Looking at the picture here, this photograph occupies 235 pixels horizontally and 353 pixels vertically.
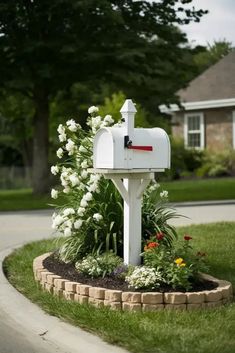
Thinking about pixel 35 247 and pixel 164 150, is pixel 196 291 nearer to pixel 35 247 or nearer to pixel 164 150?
pixel 164 150

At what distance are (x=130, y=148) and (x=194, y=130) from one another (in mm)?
27747

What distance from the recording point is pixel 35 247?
10.5m

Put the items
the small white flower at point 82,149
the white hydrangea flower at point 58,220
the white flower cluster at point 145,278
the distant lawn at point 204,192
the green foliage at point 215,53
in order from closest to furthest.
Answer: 1. the white flower cluster at point 145,278
2. the white hydrangea flower at point 58,220
3. the small white flower at point 82,149
4. the distant lawn at point 204,192
5. the green foliage at point 215,53

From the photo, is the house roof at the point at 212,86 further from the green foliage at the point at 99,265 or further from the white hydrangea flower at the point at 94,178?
the green foliage at the point at 99,265

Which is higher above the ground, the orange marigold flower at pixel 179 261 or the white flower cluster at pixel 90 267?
the orange marigold flower at pixel 179 261

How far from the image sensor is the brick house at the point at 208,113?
3181 centimetres

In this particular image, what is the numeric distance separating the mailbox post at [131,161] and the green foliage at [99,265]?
0.16 metres

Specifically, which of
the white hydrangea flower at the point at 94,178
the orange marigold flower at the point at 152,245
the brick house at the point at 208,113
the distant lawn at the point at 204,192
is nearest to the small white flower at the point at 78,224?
the white hydrangea flower at the point at 94,178

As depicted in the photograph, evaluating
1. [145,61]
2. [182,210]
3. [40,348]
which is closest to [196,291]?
[40,348]

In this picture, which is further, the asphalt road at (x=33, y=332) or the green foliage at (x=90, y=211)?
the green foliage at (x=90, y=211)

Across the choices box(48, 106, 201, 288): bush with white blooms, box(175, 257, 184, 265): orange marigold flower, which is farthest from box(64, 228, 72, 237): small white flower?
box(175, 257, 184, 265): orange marigold flower

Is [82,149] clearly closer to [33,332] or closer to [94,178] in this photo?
[94,178]

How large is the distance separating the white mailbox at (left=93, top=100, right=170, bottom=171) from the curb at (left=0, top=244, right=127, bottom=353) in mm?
1683

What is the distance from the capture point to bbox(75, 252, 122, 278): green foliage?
689 cm
